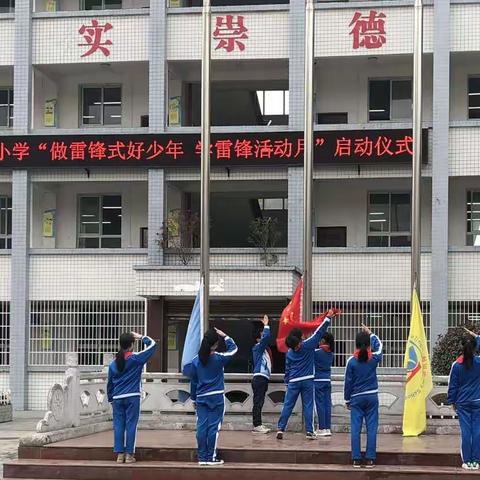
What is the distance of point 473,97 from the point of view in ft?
77.4

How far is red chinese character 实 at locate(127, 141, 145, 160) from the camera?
2297 cm

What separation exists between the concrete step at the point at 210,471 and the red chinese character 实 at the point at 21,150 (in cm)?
1181

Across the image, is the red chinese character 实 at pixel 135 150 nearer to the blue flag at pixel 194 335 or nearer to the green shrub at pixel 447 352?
the green shrub at pixel 447 352

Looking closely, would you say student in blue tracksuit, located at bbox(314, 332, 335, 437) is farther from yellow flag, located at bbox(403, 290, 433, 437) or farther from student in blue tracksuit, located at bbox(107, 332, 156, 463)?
student in blue tracksuit, located at bbox(107, 332, 156, 463)

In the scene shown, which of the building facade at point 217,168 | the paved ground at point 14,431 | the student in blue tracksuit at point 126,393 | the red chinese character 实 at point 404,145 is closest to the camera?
the student in blue tracksuit at point 126,393

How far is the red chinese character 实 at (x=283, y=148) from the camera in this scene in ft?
74.0

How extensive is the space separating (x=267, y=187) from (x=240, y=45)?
3.58 m

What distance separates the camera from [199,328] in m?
14.4

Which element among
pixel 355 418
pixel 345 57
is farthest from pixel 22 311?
pixel 355 418

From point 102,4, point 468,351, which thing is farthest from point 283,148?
point 468,351

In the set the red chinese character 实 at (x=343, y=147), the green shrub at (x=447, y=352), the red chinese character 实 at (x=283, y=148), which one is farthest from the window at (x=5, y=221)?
the green shrub at (x=447, y=352)

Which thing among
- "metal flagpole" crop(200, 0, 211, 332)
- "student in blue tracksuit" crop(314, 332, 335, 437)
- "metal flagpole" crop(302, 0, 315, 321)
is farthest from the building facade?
"student in blue tracksuit" crop(314, 332, 335, 437)

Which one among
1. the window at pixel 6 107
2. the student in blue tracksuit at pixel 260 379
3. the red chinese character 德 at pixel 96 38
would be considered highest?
the red chinese character 德 at pixel 96 38

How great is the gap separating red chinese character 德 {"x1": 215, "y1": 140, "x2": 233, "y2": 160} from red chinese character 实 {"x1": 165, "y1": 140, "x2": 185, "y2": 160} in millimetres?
843
